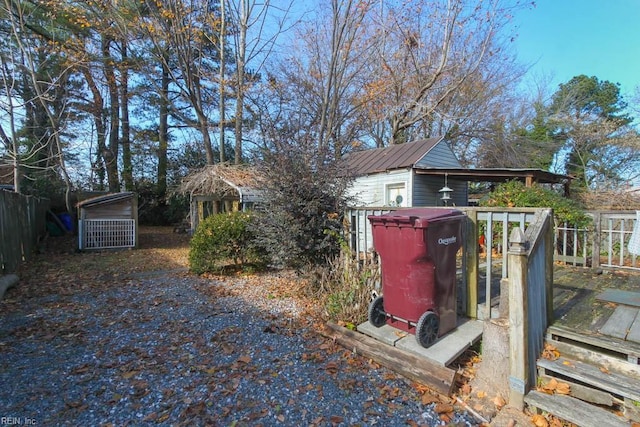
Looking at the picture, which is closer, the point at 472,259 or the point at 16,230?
the point at 472,259

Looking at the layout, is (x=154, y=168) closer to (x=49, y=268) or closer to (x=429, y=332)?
(x=49, y=268)

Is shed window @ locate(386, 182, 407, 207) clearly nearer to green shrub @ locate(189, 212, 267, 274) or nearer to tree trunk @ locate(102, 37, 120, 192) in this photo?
green shrub @ locate(189, 212, 267, 274)

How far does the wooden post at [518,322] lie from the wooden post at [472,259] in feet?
2.57

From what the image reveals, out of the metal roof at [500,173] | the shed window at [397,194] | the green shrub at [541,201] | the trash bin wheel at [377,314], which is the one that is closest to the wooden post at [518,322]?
the trash bin wheel at [377,314]

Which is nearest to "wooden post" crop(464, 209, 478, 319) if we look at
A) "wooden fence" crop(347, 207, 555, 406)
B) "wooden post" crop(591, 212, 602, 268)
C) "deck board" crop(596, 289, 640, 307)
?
"wooden fence" crop(347, 207, 555, 406)

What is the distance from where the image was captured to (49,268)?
705 cm

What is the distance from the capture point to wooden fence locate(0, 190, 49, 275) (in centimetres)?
573

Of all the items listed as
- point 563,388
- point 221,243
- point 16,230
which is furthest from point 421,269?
point 16,230

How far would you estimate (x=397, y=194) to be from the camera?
1056cm

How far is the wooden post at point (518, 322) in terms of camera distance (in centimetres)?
229

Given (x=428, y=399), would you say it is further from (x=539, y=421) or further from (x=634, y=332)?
(x=634, y=332)

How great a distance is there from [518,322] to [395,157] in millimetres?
9305

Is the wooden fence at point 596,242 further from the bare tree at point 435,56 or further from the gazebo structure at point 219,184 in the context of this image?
the gazebo structure at point 219,184

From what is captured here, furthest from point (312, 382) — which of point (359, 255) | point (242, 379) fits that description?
point (359, 255)
